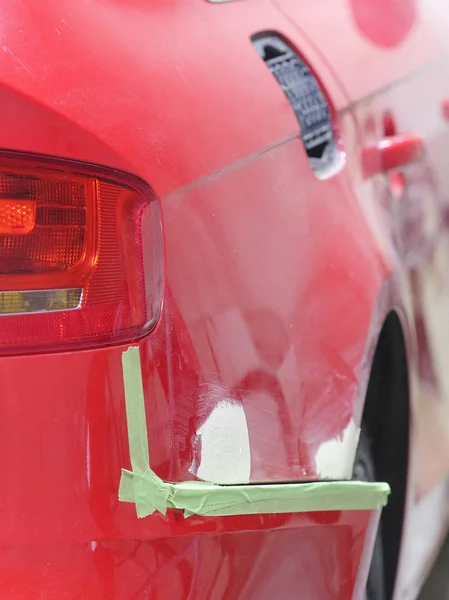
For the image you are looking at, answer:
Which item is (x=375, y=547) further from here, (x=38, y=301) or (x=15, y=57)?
(x=15, y=57)

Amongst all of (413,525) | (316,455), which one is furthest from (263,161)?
(413,525)

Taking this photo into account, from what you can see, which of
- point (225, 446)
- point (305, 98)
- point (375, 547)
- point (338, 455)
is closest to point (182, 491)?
point (225, 446)

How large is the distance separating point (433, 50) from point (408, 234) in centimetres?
63

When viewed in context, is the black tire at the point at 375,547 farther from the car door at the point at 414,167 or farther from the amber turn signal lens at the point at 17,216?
the amber turn signal lens at the point at 17,216

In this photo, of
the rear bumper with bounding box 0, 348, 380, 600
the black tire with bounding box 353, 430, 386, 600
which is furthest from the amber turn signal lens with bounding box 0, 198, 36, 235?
the black tire with bounding box 353, 430, 386, 600

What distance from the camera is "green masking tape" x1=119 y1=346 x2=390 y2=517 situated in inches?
35.5

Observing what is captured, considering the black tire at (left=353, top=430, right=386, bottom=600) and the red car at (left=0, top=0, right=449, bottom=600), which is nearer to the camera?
the red car at (left=0, top=0, right=449, bottom=600)

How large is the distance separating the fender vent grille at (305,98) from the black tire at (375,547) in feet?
2.03


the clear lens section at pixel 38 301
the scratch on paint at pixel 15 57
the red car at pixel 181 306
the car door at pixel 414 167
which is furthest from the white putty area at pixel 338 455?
the scratch on paint at pixel 15 57

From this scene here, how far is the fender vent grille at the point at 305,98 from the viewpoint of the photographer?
1.31 meters

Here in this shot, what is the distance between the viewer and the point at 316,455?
117 cm

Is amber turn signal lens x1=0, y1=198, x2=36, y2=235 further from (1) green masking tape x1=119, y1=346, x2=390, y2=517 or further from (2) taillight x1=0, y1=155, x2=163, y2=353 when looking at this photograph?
(1) green masking tape x1=119, y1=346, x2=390, y2=517

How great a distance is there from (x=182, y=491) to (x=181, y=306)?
0.82 ft

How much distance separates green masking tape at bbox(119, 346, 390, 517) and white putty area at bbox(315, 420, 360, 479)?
5 centimetres
